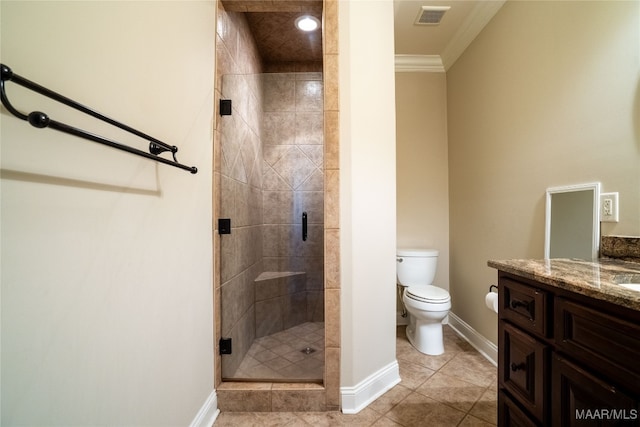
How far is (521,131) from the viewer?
1.62 m

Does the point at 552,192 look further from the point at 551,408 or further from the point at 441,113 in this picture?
the point at 441,113

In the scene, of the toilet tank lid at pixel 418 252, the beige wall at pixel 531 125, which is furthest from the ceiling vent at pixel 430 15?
the toilet tank lid at pixel 418 252

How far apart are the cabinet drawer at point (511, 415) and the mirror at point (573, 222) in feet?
2.62

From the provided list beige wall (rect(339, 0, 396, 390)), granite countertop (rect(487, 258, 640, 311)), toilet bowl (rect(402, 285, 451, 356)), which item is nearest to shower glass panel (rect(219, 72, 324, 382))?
beige wall (rect(339, 0, 396, 390))

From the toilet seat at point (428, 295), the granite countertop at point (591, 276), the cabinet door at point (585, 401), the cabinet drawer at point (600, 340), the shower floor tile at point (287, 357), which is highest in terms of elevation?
the granite countertop at point (591, 276)

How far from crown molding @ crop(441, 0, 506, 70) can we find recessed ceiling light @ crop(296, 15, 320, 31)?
1211 mm

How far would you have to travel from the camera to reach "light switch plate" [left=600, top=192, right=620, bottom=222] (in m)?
1.10

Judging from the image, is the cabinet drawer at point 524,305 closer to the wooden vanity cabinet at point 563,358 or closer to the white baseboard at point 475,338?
the wooden vanity cabinet at point 563,358

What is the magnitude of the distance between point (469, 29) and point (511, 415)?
2.57 metres

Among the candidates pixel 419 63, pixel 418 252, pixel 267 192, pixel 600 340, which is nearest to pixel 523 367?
pixel 600 340

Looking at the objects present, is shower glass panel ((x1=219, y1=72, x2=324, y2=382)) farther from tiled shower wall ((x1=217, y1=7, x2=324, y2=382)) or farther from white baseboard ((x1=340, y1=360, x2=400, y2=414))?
white baseboard ((x1=340, y1=360, x2=400, y2=414))

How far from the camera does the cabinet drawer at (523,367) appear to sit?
0.77 m

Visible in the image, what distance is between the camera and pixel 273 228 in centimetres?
213

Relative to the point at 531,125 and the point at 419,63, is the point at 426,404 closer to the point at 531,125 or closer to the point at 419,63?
the point at 531,125
